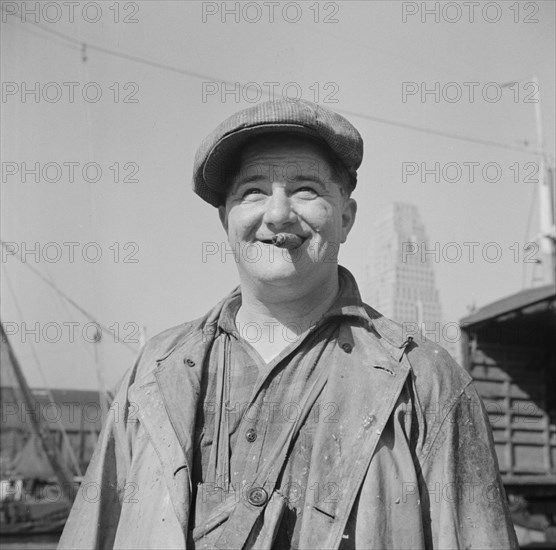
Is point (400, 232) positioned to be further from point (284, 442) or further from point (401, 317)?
point (284, 442)

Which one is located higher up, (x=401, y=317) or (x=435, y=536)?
(x=401, y=317)

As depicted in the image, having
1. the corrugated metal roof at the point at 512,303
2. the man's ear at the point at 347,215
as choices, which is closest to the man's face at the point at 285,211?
the man's ear at the point at 347,215

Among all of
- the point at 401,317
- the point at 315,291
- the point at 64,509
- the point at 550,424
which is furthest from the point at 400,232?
the point at 315,291

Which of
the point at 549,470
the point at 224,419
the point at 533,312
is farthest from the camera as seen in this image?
the point at 549,470

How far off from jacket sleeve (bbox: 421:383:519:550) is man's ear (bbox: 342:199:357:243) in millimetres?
756

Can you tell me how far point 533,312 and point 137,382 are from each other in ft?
30.0

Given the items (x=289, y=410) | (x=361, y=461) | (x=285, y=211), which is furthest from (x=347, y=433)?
(x=285, y=211)

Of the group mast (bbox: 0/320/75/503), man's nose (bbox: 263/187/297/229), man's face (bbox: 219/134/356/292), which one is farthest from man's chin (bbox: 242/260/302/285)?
mast (bbox: 0/320/75/503)

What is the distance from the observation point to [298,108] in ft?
8.52

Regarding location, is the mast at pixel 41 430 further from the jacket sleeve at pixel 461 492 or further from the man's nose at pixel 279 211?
the jacket sleeve at pixel 461 492

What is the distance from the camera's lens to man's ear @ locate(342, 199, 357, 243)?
2.84 m

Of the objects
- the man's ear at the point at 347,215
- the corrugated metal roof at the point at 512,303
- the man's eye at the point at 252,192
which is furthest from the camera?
the corrugated metal roof at the point at 512,303

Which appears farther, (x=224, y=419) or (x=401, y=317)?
(x=401, y=317)

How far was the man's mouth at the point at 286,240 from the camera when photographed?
2566 mm
